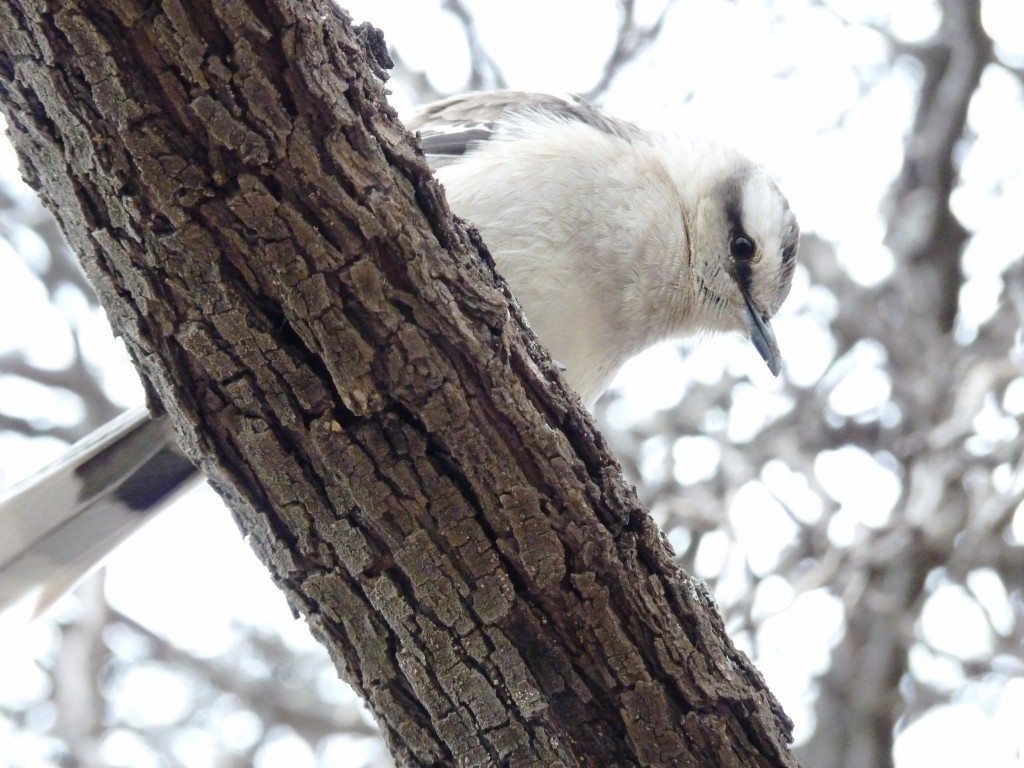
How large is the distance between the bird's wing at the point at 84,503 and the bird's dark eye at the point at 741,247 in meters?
2.11

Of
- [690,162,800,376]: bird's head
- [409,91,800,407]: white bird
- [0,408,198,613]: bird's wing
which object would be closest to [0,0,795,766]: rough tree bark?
[0,408,198,613]: bird's wing

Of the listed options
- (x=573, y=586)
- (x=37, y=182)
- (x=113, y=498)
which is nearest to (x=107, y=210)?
(x=37, y=182)

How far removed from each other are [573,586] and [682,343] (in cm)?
217

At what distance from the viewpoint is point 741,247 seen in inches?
160

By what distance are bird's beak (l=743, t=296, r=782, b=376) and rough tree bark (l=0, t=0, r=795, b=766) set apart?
195cm

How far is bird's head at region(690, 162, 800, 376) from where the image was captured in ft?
13.2

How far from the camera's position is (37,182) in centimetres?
204

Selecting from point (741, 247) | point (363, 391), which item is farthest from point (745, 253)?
point (363, 391)

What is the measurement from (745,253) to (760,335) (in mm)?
329

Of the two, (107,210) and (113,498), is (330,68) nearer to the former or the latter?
(107,210)

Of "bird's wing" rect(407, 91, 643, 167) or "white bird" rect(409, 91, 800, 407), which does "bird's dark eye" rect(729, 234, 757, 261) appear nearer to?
"white bird" rect(409, 91, 800, 407)

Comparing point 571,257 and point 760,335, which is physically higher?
point 760,335

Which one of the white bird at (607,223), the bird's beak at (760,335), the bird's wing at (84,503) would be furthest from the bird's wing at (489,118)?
the bird's wing at (84,503)

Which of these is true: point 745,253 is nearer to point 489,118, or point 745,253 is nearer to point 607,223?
point 607,223
